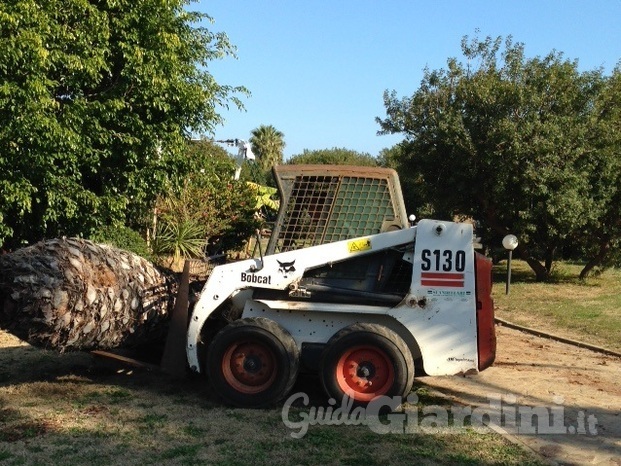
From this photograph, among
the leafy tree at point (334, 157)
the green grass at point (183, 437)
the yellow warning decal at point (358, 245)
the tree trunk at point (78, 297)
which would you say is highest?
the leafy tree at point (334, 157)

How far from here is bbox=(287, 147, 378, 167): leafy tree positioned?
53.3 meters

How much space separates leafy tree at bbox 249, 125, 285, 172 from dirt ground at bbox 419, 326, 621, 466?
2079 inches

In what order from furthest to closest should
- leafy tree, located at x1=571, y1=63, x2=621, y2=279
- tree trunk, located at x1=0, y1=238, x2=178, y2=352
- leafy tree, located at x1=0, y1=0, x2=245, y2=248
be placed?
leafy tree, located at x1=571, y1=63, x2=621, y2=279, leafy tree, located at x1=0, y1=0, x2=245, y2=248, tree trunk, located at x1=0, y1=238, x2=178, y2=352

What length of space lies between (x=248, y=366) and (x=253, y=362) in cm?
6

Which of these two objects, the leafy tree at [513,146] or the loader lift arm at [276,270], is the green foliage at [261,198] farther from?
the loader lift arm at [276,270]

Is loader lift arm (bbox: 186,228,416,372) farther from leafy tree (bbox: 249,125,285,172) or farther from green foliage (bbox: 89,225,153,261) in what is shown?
leafy tree (bbox: 249,125,285,172)

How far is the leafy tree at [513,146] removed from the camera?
1941cm

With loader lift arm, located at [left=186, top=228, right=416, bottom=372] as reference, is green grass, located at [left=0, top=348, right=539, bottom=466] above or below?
below

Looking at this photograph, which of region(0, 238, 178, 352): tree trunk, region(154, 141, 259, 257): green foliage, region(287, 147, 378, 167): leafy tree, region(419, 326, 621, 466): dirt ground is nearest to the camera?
region(419, 326, 621, 466): dirt ground

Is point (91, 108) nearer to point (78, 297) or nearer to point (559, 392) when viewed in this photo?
point (78, 297)

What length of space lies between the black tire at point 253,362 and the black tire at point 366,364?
35cm

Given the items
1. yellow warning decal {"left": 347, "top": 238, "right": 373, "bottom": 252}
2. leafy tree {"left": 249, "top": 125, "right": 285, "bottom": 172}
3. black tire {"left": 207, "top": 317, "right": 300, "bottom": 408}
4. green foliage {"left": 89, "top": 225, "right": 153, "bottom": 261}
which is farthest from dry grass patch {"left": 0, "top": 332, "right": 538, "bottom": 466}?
leafy tree {"left": 249, "top": 125, "right": 285, "bottom": 172}

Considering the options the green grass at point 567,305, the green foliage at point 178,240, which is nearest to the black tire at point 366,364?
the green grass at point 567,305

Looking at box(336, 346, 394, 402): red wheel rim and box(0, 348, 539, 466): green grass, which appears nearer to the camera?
box(0, 348, 539, 466): green grass
